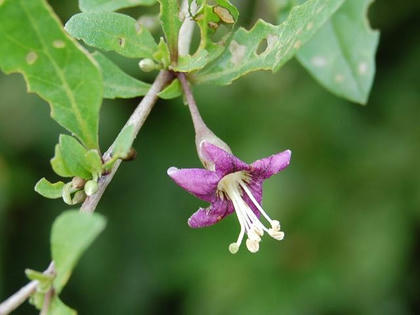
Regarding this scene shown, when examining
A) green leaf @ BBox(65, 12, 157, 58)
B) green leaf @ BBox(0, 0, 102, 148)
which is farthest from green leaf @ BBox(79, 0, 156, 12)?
green leaf @ BBox(0, 0, 102, 148)

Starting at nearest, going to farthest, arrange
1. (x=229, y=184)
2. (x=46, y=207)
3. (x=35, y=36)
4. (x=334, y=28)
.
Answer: (x=35, y=36)
(x=229, y=184)
(x=334, y=28)
(x=46, y=207)

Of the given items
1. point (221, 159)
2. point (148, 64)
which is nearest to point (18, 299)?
point (221, 159)

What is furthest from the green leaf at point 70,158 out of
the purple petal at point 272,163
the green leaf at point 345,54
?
the green leaf at point 345,54

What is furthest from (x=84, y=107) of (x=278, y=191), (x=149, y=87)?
(x=278, y=191)

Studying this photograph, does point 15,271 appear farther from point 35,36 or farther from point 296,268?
point 35,36

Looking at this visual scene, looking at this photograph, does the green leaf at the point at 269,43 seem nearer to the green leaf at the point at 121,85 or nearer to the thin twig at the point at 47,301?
the green leaf at the point at 121,85

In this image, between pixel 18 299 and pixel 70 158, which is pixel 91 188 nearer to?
pixel 70 158

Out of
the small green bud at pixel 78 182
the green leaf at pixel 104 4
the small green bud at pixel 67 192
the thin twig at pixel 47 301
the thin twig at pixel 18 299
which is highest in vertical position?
the green leaf at pixel 104 4
